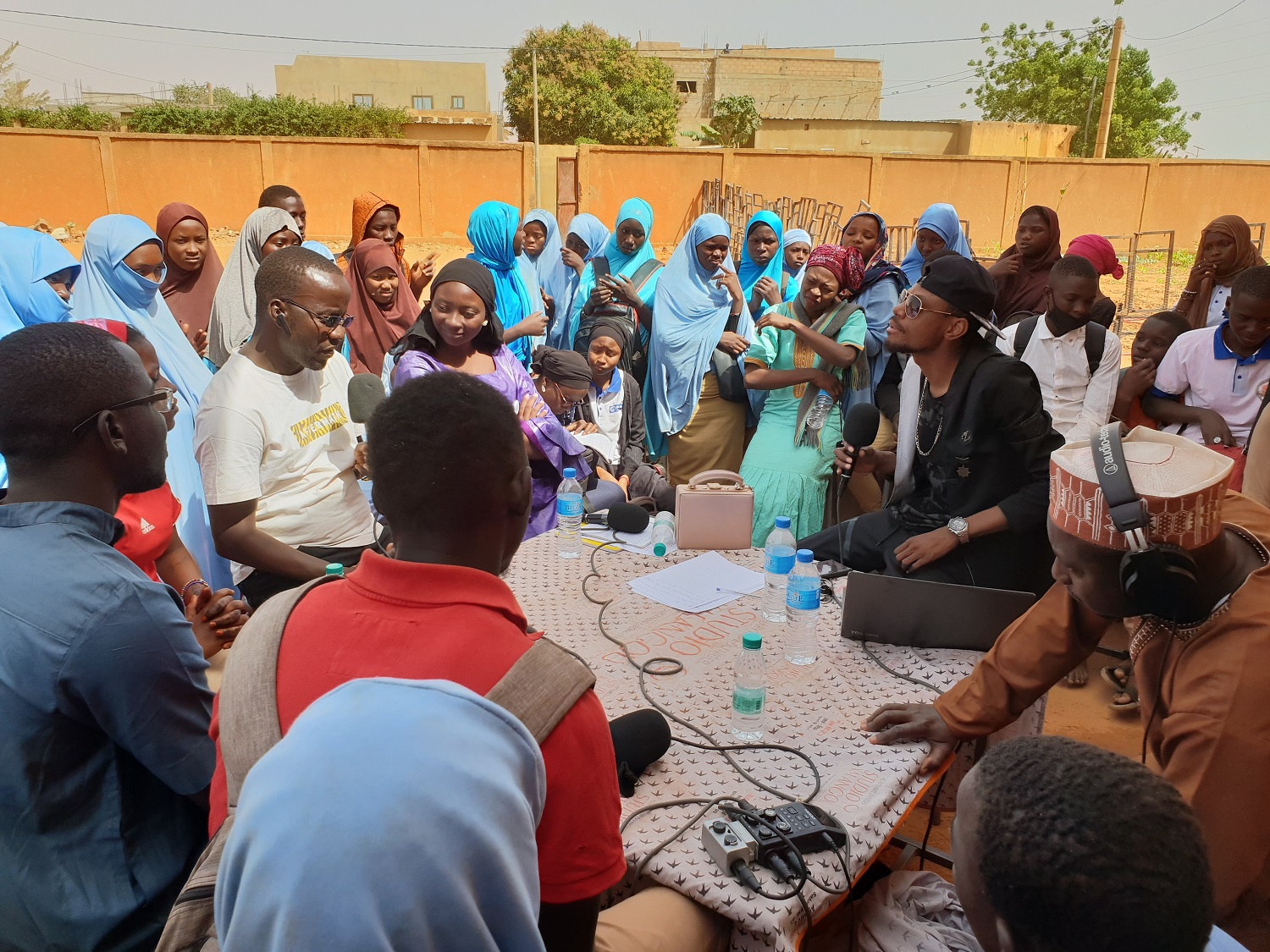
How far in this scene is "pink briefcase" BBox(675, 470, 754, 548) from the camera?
339 cm

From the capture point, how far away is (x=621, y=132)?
3362 centimetres

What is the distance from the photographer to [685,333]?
582cm

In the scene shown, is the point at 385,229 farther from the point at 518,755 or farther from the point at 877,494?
the point at 518,755

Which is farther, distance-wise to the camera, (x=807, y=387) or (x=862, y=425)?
(x=807, y=387)

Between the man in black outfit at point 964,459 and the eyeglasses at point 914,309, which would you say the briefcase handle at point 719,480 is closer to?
the man in black outfit at point 964,459

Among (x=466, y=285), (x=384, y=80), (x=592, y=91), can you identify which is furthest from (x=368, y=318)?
(x=384, y=80)

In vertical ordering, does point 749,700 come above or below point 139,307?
below

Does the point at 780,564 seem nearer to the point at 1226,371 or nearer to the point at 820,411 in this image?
the point at 820,411

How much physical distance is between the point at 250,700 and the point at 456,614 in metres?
0.32

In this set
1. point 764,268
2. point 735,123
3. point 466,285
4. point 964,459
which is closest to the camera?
point 964,459

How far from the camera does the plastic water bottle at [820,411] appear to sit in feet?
16.0

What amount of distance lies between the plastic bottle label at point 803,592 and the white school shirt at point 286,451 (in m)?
1.78

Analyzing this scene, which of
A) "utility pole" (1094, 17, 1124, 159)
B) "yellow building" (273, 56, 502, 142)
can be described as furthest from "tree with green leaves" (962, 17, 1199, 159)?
"yellow building" (273, 56, 502, 142)

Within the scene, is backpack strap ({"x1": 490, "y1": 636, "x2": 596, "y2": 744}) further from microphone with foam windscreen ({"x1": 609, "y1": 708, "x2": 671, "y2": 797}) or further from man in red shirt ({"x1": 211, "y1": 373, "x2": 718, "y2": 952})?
microphone with foam windscreen ({"x1": 609, "y1": 708, "x2": 671, "y2": 797})
